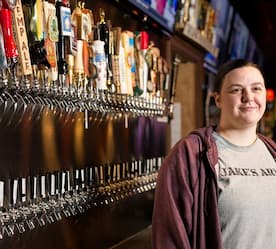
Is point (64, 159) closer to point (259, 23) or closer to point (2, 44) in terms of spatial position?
point (2, 44)

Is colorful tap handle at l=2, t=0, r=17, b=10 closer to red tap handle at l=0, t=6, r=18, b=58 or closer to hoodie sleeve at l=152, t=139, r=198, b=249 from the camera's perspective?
red tap handle at l=0, t=6, r=18, b=58

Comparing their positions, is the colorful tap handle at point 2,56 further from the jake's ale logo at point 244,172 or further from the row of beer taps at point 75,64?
the jake's ale logo at point 244,172

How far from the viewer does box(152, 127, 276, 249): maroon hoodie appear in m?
1.67

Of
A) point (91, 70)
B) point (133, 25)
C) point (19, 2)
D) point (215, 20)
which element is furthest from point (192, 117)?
point (19, 2)

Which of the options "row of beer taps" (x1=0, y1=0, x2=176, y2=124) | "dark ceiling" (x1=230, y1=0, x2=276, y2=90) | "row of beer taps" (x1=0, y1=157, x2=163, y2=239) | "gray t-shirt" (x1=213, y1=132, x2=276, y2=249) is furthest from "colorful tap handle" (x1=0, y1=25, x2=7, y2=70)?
"dark ceiling" (x1=230, y1=0, x2=276, y2=90)

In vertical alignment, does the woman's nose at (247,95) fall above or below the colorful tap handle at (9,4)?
below

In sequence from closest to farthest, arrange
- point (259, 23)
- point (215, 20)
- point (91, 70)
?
point (91, 70) < point (215, 20) < point (259, 23)

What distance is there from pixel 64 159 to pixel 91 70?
364 millimetres

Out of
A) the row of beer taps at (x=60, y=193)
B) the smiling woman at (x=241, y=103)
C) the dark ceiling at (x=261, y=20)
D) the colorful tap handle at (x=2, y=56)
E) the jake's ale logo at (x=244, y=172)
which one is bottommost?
the row of beer taps at (x=60, y=193)

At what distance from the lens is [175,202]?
1696 millimetres

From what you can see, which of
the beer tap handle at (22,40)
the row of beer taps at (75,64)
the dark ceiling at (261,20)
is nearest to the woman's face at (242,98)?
the row of beer taps at (75,64)

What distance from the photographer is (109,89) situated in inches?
84.8

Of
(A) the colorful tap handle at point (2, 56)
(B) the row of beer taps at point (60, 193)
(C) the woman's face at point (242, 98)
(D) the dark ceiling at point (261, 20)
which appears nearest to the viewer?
(A) the colorful tap handle at point (2, 56)

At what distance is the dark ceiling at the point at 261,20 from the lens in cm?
650
